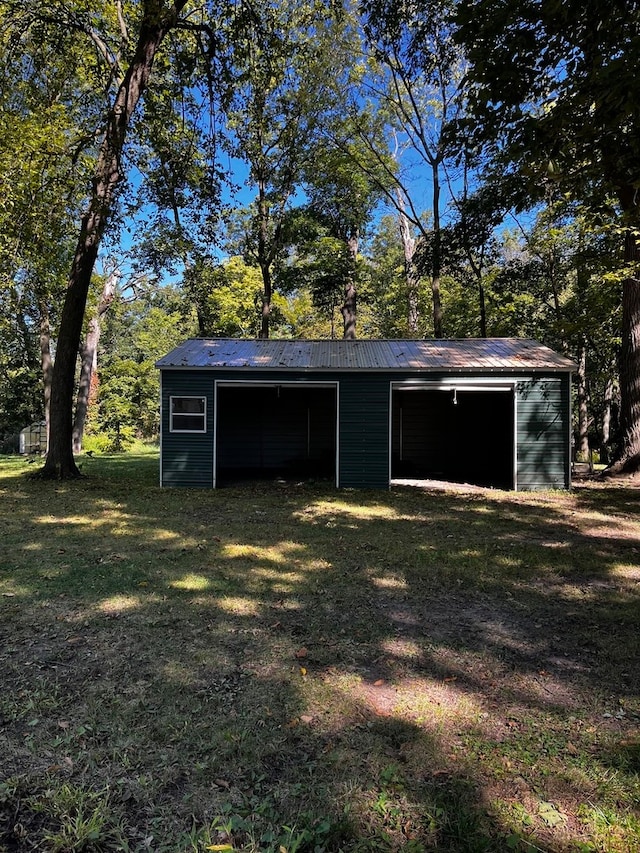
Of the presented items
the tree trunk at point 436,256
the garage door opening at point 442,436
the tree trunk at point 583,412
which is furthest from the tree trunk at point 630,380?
the tree trunk at point 583,412

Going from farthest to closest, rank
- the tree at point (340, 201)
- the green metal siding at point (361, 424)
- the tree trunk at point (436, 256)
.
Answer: the tree at point (340, 201), the tree trunk at point (436, 256), the green metal siding at point (361, 424)

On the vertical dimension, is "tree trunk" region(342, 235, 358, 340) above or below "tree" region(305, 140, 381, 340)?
below

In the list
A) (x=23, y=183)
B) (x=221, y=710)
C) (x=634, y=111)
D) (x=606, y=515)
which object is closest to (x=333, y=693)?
(x=221, y=710)

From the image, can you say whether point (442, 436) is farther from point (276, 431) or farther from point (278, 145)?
point (278, 145)

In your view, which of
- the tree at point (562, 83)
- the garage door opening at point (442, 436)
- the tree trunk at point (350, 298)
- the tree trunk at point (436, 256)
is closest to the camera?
the tree at point (562, 83)

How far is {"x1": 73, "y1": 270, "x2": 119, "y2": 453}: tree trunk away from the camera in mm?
21188

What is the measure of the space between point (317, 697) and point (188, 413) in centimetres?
941

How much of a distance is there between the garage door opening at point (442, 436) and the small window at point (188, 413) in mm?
6398

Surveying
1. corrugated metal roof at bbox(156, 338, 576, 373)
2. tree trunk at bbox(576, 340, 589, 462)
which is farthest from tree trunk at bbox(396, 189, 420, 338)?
corrugated metal roof at bbox(156, 338, 576, 373)

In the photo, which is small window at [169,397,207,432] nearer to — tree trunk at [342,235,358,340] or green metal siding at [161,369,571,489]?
green metal siding at [161,369,571,489]

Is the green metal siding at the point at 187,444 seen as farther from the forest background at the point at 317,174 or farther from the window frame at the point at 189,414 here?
the forest background at the point at 317,174

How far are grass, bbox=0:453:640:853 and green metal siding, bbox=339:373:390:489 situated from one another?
535cm

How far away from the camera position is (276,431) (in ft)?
52.7

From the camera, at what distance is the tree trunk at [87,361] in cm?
2119
